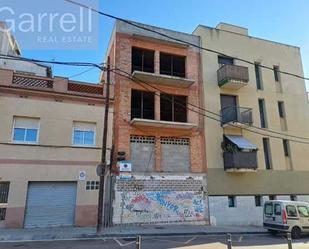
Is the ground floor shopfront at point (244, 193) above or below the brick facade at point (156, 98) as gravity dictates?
below

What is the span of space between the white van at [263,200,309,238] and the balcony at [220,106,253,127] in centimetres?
600

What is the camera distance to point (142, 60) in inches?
769

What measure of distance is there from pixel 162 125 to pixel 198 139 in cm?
284

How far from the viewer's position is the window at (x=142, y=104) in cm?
1842

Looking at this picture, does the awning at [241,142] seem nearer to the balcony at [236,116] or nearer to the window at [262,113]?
the balcony at [236,116]

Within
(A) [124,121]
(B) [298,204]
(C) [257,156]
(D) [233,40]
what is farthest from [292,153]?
(A) [124,121]

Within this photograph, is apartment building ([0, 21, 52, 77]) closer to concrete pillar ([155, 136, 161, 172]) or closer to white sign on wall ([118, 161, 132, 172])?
white sign on wall ([118, 161, 132, 172])

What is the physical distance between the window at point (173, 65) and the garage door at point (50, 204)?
10.6 meters

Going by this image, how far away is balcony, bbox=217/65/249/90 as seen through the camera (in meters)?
19.2

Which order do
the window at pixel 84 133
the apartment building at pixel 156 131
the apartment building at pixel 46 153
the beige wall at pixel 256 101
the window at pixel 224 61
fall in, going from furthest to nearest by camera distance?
the window at pixel 224 61 < the beige wall at pixel 256 101 < the apartment building at pixel 156 131 < the window at pixel 84 133 < the apartment building at pixel 46 153

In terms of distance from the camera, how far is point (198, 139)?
18312mm

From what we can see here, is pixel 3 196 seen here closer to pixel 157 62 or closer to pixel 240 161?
pixel 157 62

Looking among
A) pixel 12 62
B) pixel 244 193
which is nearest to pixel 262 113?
pixel 244 193

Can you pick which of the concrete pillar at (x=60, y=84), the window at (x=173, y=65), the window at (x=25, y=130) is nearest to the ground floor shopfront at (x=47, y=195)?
the window at (x=25, y=130)
